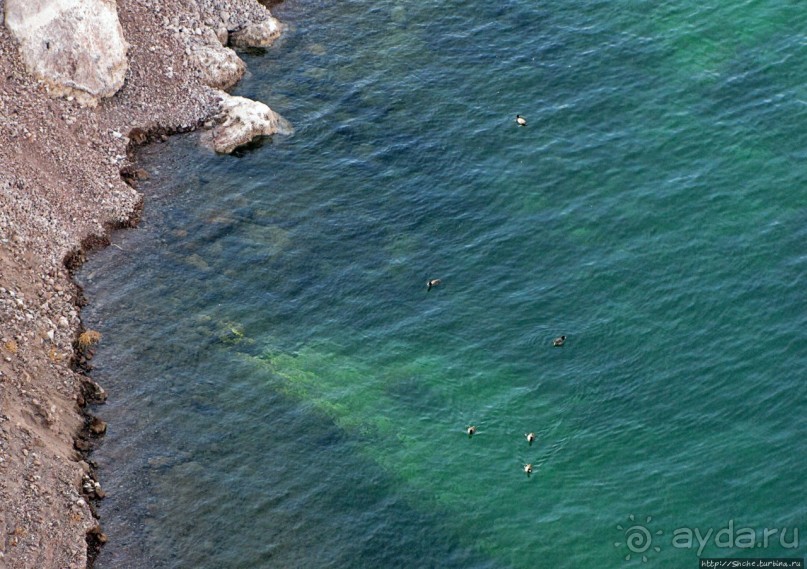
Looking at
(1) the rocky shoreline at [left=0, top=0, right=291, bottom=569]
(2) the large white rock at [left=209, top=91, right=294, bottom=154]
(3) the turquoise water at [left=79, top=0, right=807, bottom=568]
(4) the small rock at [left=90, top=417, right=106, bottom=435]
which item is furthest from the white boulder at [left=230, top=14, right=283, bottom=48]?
(4) the small rock at [left=90, top=417, right=106, bottom=435]

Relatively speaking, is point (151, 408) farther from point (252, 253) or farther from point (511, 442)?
point (511, 442)

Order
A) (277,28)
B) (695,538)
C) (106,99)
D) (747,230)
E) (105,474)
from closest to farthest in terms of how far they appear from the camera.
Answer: (695,538) < (105,474) < (747,230) < (106,99) < (277,28)

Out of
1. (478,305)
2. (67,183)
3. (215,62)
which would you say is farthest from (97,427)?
(215,62)

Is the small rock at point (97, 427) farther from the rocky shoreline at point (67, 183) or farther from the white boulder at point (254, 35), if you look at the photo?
the white boulder at point (254, 35)

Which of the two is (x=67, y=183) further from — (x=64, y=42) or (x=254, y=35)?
(x=254, y=35)

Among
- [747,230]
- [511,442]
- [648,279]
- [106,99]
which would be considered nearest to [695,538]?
[511,442]

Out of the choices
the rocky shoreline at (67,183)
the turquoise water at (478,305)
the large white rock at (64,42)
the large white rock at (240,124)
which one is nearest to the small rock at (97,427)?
the rocky shoreline at (67,183)
